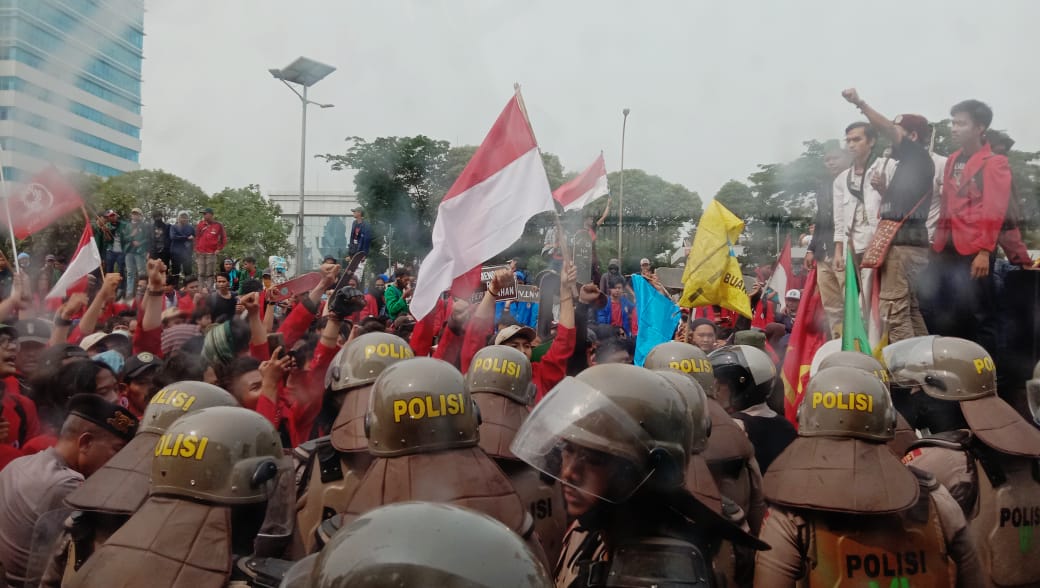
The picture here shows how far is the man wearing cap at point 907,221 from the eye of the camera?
791 cm

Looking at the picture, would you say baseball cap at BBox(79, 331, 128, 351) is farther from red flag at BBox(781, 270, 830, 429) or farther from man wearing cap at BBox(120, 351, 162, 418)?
red flag at BBox(781, 270, 830, 429)

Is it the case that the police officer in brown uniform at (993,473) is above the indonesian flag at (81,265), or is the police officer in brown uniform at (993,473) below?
below

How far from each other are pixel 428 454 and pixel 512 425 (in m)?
1.44

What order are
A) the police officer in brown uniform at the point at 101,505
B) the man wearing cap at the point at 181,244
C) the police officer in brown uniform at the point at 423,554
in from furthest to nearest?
the man wearing cap at the point at 181,244
the police officer in brown uniform at the point at 101,505
the police officer in brown uniform at the point at 423,554

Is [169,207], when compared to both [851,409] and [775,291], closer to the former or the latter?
[775,291]

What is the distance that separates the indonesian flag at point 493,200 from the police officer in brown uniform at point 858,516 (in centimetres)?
463

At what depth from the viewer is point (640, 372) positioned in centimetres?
275

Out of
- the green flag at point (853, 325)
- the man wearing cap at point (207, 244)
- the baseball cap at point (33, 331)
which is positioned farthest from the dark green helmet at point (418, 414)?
the man wearing cap at point (207, 244)

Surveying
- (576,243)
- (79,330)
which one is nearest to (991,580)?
(79,330)

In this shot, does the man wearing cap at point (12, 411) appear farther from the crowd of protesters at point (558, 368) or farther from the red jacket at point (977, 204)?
the red jacket at point (977, 204)

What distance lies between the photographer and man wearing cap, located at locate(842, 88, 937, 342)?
791 centimetres

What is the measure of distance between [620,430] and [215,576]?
154 cm

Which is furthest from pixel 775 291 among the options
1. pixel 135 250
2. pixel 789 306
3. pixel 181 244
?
pixel 181 244

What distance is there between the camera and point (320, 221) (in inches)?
1094
